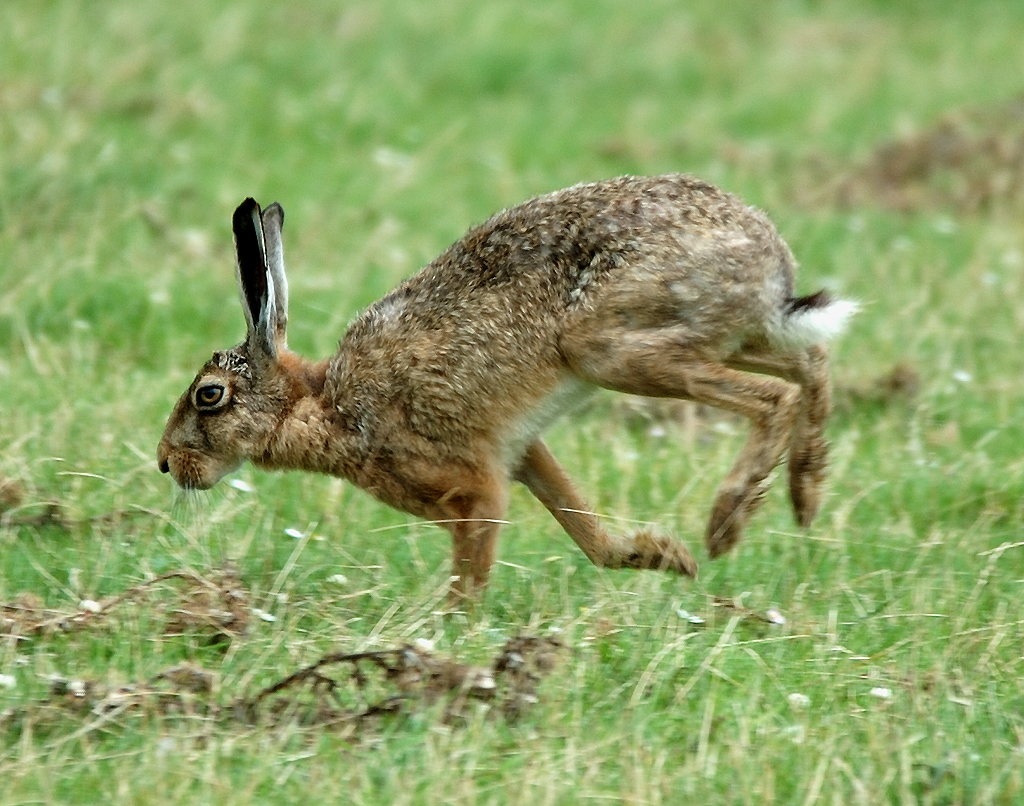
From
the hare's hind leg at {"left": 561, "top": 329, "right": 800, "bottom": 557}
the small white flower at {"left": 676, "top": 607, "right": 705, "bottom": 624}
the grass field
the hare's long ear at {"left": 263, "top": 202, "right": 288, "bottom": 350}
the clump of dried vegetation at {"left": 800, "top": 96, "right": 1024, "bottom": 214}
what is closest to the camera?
the grass field

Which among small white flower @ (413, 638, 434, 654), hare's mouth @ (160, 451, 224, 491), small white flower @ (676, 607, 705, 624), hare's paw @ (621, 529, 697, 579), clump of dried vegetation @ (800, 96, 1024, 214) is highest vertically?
clump of dried vegetation @ (800, 96, 1024, 214)

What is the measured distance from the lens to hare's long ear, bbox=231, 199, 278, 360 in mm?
5594

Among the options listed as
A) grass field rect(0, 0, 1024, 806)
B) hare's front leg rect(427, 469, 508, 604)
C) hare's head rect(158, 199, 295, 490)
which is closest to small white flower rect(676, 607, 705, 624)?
grass field rect(0, 0, 1024, 806)

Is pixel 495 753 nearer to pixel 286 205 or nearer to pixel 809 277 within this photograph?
pixel 809 277

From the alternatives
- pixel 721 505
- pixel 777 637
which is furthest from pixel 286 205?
pixel 777 637

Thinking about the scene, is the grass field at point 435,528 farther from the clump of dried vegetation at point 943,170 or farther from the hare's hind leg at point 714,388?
the hare's hind leg at point 714,388

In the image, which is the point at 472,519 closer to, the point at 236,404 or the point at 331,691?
the point at 236,404

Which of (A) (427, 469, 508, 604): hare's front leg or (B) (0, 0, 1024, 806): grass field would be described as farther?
(A) (427, 469, 508, 604): hare's front leg

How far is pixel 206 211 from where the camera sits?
31.1ft

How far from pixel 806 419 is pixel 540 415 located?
38.4 inches

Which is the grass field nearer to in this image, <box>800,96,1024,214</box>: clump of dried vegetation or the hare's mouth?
<box>800,96,1024,214</box>: clump of dried vegetation

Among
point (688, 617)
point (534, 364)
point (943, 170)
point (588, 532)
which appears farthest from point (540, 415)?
point (943, 170)

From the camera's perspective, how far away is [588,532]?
586 centimetres

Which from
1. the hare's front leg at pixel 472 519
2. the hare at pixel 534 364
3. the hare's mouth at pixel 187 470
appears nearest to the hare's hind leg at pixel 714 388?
the hare at pixel 534 364
